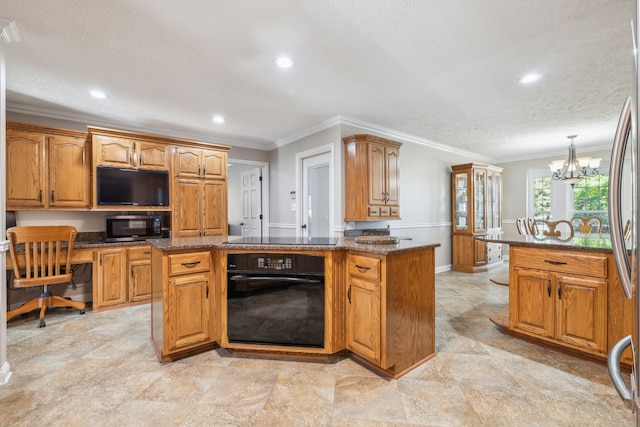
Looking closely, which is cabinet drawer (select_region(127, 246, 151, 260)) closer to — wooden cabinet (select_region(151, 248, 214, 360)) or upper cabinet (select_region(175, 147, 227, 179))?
upper cabinet (select_region(175, 147, 227, 179))

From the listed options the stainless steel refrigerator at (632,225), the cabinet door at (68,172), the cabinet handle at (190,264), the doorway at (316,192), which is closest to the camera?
the stainless steel refrigerator at (632,225)

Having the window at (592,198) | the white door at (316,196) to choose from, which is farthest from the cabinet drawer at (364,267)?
the window at (592,198)

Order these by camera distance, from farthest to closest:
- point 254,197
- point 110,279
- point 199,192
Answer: point 254,197, point 199,192, point 110,279

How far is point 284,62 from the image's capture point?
8.24ft

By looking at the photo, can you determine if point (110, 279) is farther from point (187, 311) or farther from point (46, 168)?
point (187, 311)

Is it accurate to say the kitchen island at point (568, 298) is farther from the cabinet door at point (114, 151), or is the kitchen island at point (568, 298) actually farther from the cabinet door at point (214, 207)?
the cabinet door at point (114, 151)

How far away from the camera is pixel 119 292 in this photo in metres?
3.55

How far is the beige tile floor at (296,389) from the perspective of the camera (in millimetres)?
1636

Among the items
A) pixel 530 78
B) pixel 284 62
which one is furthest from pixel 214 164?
pixel 530 78

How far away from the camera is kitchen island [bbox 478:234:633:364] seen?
6.89ft

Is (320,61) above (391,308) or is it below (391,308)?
above

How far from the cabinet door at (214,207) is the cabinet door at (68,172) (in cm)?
138

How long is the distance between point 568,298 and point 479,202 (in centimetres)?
387

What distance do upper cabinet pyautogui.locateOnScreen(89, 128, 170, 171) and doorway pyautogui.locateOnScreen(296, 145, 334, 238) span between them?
6.50 ft
